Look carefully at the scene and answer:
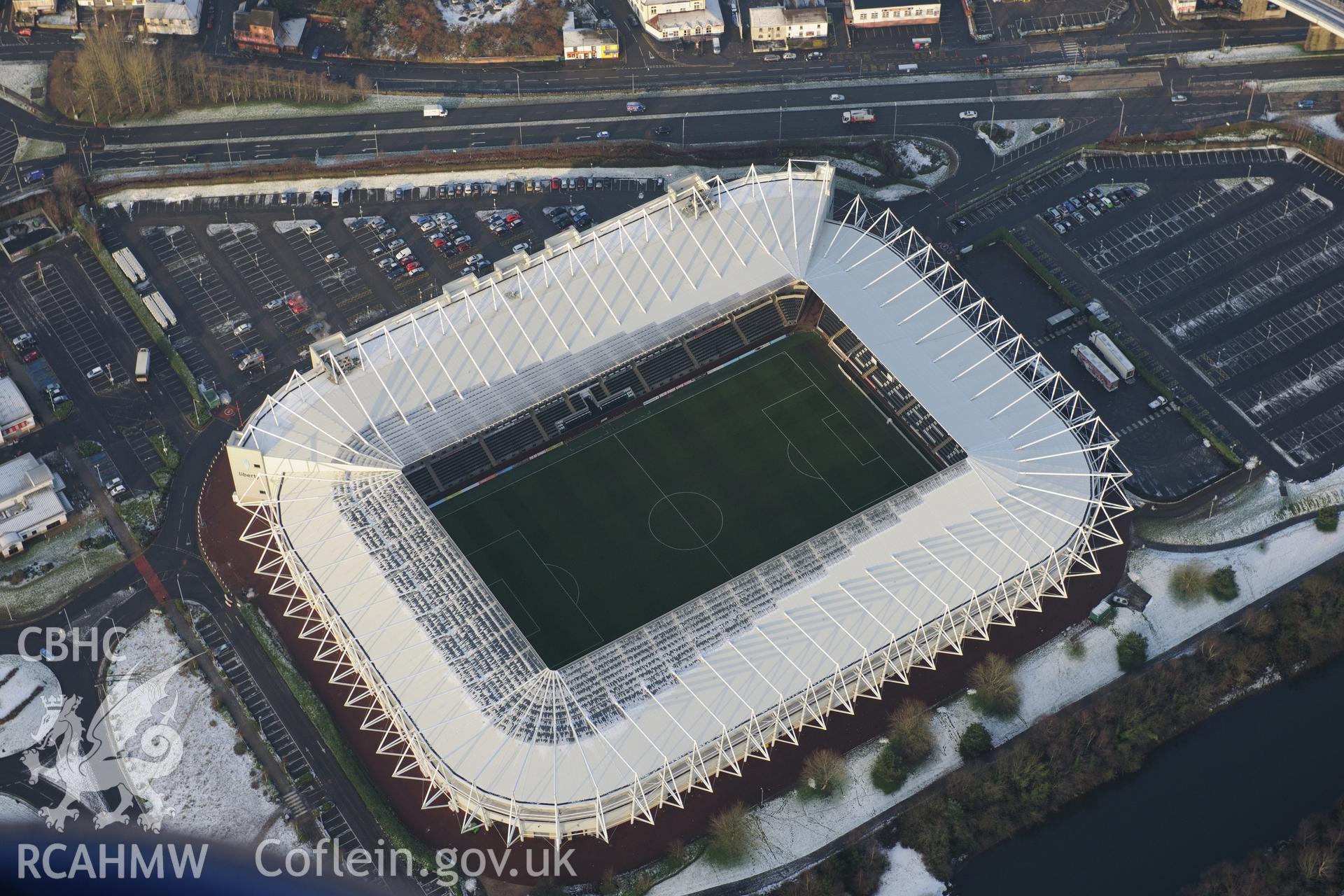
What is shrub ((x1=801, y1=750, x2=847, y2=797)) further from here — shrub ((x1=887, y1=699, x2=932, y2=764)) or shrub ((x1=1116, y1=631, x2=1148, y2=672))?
shrub ((x1=1116, y1=631, x2=1148, y2=672))

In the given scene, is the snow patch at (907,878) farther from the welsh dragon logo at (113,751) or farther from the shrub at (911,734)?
the welsh dragon logo at (113,751)

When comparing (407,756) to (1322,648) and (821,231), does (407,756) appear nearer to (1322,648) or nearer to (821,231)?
(821,231)

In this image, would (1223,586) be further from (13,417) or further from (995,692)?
(13,417)

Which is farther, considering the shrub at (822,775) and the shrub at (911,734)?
the shrub at (911,734)

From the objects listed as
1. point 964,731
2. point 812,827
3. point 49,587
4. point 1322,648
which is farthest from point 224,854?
point 1322,648

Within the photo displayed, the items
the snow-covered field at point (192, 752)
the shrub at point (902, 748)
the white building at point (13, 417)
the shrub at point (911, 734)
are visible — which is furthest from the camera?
the white building at point (13, 417)

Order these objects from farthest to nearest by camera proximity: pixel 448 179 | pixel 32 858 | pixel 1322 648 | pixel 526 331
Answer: pixel 448 179 < pixel 526 331 < pixel 1322 648 < pixel 32 858

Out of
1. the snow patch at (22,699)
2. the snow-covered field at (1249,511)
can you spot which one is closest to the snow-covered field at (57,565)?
the snow patch at (22,699)
